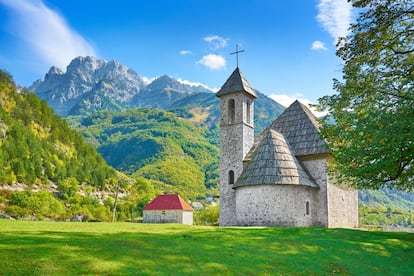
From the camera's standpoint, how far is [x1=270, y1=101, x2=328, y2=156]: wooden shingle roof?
30.6 m

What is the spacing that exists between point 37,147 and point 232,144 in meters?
65.1

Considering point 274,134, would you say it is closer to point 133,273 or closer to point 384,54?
point 384,54

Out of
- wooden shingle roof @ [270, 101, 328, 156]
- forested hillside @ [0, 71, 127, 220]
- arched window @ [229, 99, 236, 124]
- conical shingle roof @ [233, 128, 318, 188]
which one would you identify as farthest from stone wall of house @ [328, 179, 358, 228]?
forested hillside @ [0, 71, 127, 220]

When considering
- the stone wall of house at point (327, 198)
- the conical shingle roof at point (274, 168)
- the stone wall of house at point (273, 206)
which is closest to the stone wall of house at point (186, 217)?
the stone wall of house at point (327, 198)

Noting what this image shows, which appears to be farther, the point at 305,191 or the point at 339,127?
the point at 305,191

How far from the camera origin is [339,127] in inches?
788

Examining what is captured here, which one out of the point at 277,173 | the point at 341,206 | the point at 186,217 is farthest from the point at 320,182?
the point at 186,217

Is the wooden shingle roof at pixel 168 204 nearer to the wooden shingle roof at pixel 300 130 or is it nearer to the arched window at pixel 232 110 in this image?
the arched window at pixel 232 110

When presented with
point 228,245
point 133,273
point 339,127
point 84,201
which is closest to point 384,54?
point 339,127

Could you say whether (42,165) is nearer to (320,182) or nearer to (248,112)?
(248,112)

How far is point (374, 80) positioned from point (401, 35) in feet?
7.74

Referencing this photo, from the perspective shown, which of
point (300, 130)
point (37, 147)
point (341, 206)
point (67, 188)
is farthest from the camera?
point (37, 147)

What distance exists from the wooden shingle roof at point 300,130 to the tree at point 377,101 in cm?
962

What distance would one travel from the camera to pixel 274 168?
27453mm
